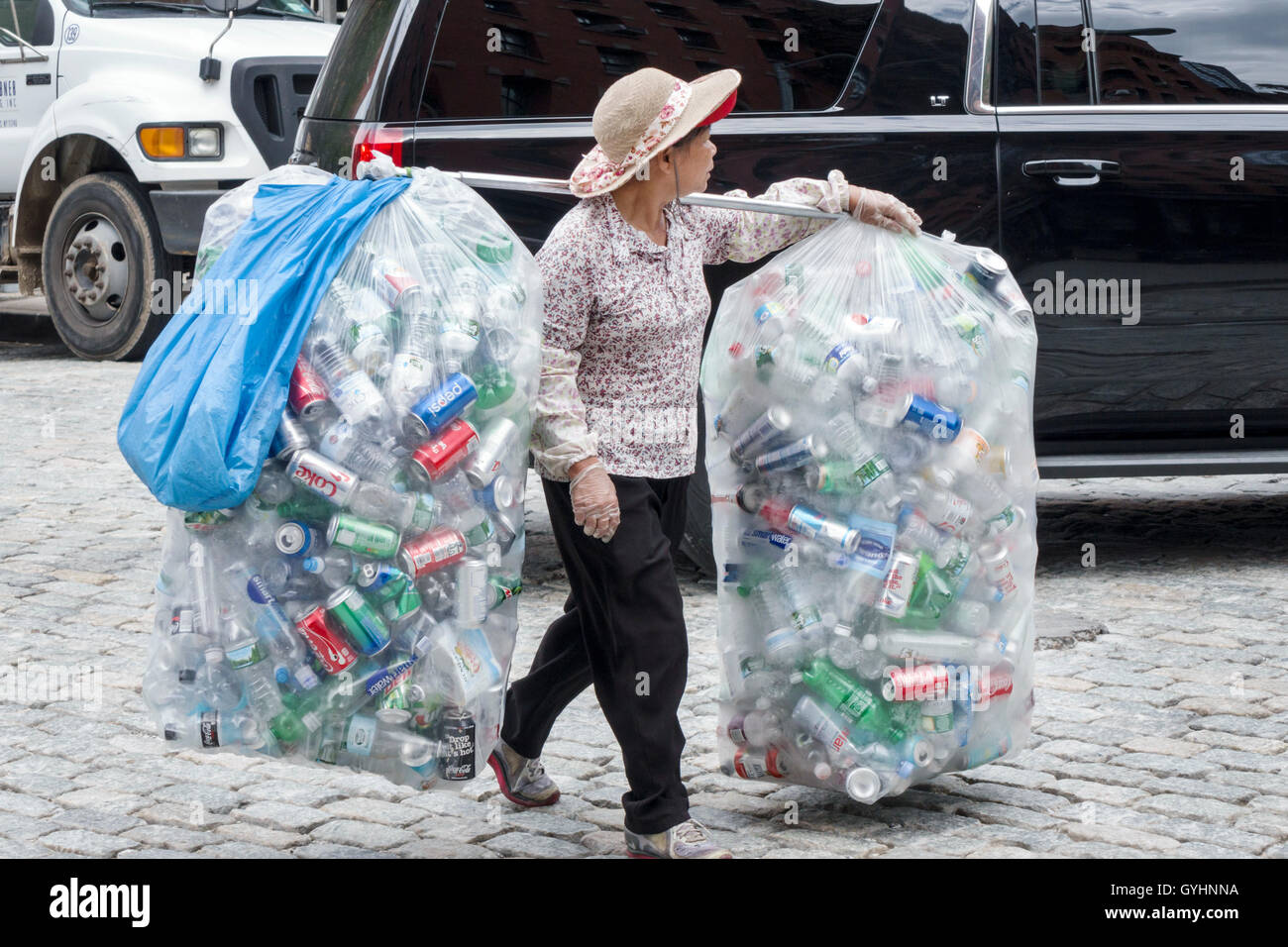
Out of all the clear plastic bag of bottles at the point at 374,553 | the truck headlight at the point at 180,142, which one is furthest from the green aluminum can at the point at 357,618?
the truck headlight at the point at 180,142

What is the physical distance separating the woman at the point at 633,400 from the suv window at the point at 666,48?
1.80 metres

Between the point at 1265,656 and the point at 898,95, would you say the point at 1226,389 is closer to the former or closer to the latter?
the point at 1265,656

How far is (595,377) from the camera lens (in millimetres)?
3424

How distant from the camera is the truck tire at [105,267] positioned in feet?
33.0

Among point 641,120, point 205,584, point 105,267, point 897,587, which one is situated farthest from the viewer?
point 105,267

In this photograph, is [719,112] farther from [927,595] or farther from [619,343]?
[927,595]

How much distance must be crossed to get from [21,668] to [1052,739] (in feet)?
9.05

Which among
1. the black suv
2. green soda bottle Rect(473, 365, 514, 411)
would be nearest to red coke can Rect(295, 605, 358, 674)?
green soda bottle Rect(473, 365, 514, 411)

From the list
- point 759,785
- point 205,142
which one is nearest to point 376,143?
point 759,785

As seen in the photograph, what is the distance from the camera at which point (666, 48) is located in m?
5.17

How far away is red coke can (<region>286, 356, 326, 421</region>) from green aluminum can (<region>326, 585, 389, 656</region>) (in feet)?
1.08

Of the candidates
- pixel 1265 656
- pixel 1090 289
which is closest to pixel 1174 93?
pixel 1090 289

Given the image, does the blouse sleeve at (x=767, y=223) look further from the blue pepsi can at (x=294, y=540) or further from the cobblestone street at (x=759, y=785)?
the cobblestone street at (x=759, y=785)

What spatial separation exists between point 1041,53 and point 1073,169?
0.39m
